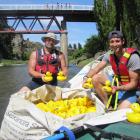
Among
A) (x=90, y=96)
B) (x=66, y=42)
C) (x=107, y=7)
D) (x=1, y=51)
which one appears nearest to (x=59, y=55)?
(x=90, y=96)

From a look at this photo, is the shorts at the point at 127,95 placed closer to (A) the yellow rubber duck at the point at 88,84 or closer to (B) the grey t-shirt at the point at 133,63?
(B) the grey t-shirt at the point at 133,63

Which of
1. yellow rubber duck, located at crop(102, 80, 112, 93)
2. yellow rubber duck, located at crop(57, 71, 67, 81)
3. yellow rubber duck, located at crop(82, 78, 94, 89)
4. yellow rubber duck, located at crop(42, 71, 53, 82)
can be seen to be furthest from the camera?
yellow rubber duck, located at crop(57, 71, 67, 81)

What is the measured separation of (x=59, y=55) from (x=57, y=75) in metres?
0.37

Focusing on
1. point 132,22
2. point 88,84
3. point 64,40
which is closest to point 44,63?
point 88,84

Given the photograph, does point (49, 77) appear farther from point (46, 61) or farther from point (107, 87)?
point (107, 87)

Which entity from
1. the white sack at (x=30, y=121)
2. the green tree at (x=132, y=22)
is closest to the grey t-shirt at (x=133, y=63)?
the white sack at (x=30, y=121)

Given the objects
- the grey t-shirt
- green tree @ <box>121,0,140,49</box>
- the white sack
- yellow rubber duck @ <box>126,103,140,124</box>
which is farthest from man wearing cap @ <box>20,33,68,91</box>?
green tree @ <box>121,0,140,49</box>

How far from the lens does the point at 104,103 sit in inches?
274

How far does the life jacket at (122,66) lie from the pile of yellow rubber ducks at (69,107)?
593mm

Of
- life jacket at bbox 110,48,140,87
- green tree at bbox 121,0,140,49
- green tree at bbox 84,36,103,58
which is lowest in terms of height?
green tree at bbox 84,36,103,58

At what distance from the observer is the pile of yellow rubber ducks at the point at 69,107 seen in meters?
6.94

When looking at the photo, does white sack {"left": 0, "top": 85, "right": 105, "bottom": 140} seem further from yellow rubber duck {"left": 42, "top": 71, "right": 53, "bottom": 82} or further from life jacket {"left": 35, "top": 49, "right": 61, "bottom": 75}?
life jacket {"left": 35, "top": 49, "right": 61, "bottom": 75}

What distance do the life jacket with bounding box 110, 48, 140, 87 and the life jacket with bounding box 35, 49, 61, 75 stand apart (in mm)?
1544

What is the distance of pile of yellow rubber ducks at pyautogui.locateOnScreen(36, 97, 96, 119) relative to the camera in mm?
6938
